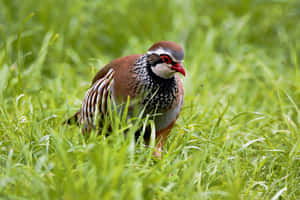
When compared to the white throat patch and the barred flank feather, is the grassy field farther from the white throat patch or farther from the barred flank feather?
the white throat patch

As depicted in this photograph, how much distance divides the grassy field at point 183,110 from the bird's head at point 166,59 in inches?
19.0

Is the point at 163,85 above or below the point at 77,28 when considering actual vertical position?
below

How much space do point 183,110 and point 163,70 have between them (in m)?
0.81

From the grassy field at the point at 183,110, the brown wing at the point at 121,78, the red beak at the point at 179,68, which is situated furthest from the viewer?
the brown wing at the point at 121,78

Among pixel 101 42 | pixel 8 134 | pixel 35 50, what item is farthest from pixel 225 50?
pixel 8 134

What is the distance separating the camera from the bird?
296 centimetres

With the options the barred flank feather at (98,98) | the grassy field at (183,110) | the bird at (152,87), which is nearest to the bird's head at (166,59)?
the bird at (152,87)

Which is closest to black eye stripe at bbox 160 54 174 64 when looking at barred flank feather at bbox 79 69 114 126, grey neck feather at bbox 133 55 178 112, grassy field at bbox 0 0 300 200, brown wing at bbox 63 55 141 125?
grey neck feather at bbox 133 55 178 112

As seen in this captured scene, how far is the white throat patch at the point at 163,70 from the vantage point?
2.98 m

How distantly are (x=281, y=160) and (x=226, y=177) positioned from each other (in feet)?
2.12

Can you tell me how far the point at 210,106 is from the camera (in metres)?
3.80

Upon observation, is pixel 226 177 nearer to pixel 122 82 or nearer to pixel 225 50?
pixel 122 82

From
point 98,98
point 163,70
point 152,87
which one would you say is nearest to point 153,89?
point 152,87

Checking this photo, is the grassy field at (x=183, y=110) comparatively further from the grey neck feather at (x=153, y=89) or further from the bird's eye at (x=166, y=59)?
the bird's eye at (x=166, y=59)
